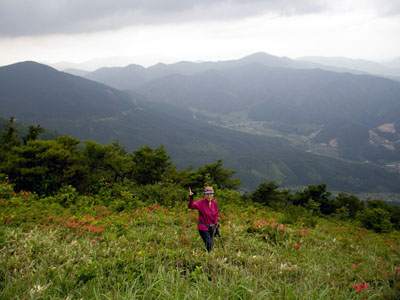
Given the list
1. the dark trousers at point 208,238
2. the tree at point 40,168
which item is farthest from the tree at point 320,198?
the tree at point 40,168

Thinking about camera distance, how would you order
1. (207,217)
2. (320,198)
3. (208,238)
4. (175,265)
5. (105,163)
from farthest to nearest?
(320,198) → (105,163) → (207,217) → (208,238) → (175,265)

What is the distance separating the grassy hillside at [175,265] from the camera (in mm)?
3023

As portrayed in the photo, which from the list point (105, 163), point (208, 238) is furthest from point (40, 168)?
point (208, 238)

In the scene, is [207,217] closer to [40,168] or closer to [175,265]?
[175,265]

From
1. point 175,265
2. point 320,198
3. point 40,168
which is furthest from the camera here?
point 320,198

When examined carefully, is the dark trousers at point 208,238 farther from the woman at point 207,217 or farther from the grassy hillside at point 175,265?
the grassy hillside at point 175,265

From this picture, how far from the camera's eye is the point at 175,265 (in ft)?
14.4

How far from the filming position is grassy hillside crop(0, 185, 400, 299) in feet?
9.92

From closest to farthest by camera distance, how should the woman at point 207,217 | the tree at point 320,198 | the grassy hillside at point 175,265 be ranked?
the grassy hillside at point 175,265 → the woman at point 207,217 → the tree at point 320,198

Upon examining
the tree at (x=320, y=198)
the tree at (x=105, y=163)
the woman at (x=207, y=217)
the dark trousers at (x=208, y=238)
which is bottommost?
the tree at (x=320, y=198)


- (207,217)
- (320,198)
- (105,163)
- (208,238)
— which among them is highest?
(207,217)

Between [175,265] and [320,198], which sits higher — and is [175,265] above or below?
above

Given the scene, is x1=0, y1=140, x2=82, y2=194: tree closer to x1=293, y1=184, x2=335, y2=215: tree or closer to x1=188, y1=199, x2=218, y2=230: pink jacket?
x1=188, y1=199, x2=218, y2=230: pink jacket

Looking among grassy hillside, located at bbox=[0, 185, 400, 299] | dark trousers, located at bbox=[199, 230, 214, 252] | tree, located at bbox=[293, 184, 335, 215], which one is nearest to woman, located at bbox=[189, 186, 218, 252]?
dark trousers, located at bbox=[199, 230, 214, 252]
